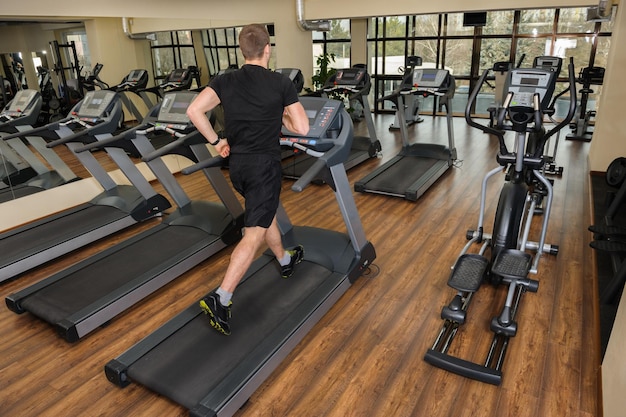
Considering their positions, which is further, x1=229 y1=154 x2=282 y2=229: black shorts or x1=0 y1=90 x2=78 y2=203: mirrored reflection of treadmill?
x1=0 y1=90 x2=78 y2=203: mirrored reflection of treadmill

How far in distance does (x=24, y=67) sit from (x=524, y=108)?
4.90 meters

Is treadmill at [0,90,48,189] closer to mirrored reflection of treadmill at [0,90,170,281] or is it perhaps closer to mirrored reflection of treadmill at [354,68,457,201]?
mirrored reflection of treadmill at [0,90,170,281]

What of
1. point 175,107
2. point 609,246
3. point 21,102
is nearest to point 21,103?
point 21,102

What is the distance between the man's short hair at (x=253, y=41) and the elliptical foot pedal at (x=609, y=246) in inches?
94.4

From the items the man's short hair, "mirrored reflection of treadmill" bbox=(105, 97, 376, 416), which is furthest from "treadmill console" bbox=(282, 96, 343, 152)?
the man's short hair

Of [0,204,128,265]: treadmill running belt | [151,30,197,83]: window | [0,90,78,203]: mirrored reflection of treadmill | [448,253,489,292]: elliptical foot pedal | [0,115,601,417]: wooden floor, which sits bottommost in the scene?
[0,115,601,417]: wooden floor

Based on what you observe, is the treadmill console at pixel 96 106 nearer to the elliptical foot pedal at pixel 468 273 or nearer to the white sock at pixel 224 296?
the white sock at pixel 224 296

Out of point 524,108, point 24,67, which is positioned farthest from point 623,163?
point 24,67

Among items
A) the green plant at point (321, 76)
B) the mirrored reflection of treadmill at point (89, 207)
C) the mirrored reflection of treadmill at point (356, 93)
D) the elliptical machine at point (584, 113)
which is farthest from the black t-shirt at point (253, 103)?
the elliptical machine at point (584, 113)

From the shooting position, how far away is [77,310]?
9.16ft

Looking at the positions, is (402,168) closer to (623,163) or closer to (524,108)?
(623,163)

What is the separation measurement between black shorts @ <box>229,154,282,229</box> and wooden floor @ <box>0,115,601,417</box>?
2.60 ft

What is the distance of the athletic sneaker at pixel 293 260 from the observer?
9.93 ft

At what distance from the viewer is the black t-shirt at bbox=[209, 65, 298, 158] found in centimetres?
238
